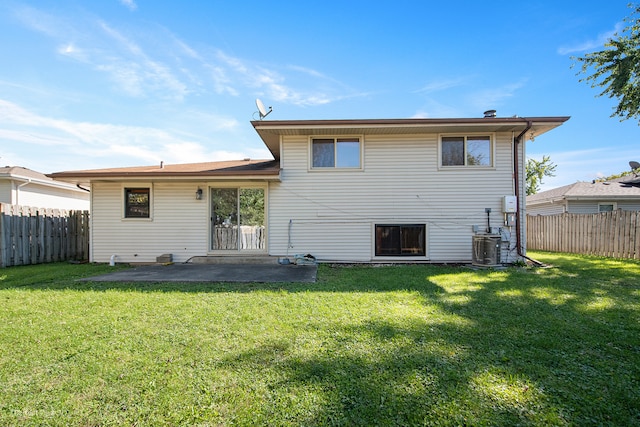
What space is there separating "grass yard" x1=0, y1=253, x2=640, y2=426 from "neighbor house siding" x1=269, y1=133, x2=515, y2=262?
356 cm

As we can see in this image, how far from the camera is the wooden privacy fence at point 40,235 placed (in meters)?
7.96

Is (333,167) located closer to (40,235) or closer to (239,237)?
(239,237)

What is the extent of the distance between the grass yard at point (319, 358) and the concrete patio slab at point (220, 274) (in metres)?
1.13

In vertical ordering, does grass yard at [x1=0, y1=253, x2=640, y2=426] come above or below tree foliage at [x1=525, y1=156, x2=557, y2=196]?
below

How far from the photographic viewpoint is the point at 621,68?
9258 millimetres

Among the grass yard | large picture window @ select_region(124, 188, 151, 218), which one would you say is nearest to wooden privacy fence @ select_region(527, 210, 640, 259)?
the grass yard

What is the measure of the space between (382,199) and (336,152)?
1.92 metres

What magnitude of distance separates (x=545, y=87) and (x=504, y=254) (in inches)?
385

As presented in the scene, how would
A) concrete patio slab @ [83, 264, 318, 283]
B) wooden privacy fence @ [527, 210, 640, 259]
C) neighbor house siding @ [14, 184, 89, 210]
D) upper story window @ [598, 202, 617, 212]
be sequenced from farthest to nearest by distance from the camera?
upper story window @ [598, 202, 617, 212] → neighbor house siding @ [14, 184, 89, 210] → wooden privacy fence @ [527, 210, 640, 259] → concrete patio slab @ [83, 264, 318, 283]

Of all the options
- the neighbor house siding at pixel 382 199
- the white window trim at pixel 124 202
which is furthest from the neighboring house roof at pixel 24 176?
the neighbor house siding at pixel 382 199

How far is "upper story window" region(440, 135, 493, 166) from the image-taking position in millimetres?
8438

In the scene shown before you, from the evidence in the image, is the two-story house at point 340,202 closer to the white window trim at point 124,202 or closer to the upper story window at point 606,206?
the white window trim at point 124,202

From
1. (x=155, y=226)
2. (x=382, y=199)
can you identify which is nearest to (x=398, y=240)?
(x=382, y=199)

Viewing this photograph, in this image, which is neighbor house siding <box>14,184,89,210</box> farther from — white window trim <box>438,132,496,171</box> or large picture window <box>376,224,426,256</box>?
white window trim <box>438,132,496,171</box>
